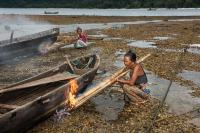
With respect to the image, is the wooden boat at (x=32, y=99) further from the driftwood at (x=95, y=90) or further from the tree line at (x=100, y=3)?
the tree line at (x=100, y=3)

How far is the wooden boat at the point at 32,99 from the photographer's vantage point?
34.5ft

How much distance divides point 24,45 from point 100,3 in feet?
388

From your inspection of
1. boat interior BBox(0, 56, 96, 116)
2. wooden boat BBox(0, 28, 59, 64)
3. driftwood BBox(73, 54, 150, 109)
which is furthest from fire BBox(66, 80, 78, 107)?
wooden boat BBox(0, 28, 59, 64)

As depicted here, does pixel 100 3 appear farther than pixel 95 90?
Yes

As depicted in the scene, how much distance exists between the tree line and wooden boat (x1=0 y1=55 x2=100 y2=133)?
352 feet

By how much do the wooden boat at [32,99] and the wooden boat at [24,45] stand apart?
8.21 m

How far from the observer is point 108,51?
27.9 metres

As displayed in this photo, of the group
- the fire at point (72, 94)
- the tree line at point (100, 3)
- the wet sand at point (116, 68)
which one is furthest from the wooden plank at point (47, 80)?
the tree line at point (100, 3)

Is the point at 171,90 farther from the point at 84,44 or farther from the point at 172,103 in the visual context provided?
the point at 84,44

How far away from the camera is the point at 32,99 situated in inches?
523

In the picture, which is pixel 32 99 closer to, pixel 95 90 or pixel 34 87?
pixel 34 87


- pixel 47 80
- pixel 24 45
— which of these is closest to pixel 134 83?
pixel 47 80

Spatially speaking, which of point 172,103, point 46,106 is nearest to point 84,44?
point 172,103

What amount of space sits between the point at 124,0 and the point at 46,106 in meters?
128
